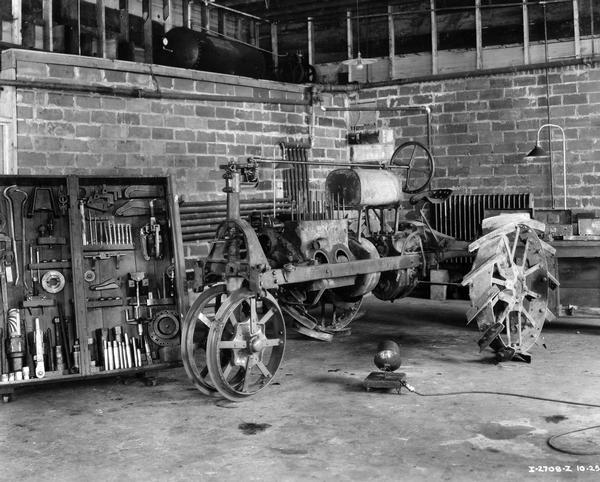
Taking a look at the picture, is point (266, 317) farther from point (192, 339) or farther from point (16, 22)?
point (16, 22)

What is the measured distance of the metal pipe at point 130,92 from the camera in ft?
20.3

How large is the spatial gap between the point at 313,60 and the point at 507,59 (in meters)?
2.71

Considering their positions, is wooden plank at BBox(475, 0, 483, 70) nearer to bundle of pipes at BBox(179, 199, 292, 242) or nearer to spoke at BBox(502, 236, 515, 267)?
bundle of pipes at BBox(179, 199, 292, 242)

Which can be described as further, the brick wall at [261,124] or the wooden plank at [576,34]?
the wooden plank at [576,34]

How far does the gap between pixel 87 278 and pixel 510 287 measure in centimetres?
300

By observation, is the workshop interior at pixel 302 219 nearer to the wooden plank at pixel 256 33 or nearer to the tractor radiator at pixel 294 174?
the tractor radiator at pixel 294 174

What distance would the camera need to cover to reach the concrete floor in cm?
325

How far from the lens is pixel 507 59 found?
8859 millimetres

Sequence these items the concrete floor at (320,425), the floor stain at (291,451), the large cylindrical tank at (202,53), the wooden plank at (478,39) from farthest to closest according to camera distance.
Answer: the wooden plank at (478,39)
the large cylindrical tank at (202,53)
the floor stain at (291,451)
the concrete floor at (320,425)

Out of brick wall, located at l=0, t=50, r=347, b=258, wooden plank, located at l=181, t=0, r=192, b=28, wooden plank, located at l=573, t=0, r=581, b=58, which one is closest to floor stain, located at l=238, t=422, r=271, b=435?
brick wall, located at l=0, t=50, r=347, b=258

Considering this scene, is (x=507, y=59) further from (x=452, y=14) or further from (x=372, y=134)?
(x=372, y=134)

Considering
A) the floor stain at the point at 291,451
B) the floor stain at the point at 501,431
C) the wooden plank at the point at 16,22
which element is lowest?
the floor stain at the point at 501,431

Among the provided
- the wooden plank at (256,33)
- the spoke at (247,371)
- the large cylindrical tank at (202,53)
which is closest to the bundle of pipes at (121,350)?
the spoke at (247,371)

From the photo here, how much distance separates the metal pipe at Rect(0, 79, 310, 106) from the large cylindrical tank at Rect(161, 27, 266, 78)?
657 millimetres
